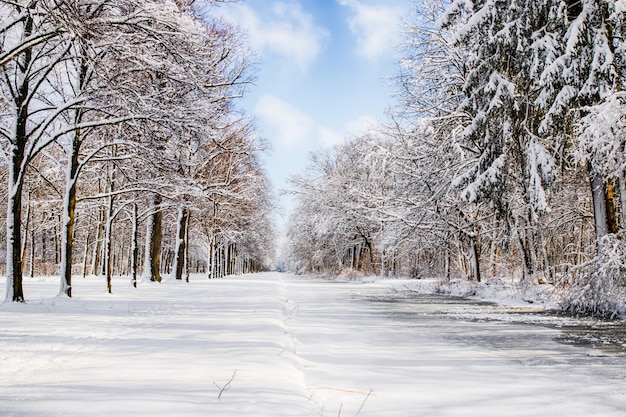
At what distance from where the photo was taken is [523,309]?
1359cm

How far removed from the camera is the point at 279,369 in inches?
189

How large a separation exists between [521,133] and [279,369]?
12194 millimetres

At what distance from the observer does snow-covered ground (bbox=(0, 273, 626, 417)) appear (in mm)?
3613

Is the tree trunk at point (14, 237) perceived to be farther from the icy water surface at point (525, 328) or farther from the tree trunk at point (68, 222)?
the icy water surface at point (525, 328)

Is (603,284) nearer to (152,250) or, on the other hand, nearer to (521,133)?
(521,133)

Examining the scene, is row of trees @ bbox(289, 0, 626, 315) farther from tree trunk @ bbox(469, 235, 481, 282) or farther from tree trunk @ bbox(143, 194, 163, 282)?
tree trunk @ bbox(143, 194, 163, 282)

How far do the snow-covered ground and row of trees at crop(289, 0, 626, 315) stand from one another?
4.33 meters

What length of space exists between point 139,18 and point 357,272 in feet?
111

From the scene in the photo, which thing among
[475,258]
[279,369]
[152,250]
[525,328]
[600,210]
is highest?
[600,210]

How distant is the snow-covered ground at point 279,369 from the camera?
3613 mm

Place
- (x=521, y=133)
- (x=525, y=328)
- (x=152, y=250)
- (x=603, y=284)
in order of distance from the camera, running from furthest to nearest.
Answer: (x=152, y=250), (x=521, y=133), (x=603, y=284), (x=525, y=328)

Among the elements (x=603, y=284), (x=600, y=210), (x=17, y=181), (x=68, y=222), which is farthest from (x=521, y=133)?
(x=17, y=181)

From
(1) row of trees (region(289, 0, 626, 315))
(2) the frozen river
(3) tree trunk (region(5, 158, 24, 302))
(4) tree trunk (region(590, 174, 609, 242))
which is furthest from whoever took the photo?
(4) tree trunk (region(590, 174, 609, 242))

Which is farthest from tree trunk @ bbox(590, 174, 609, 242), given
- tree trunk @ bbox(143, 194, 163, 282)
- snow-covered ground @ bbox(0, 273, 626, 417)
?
tree trunk @ bbox(143, 194, 163, 282)
